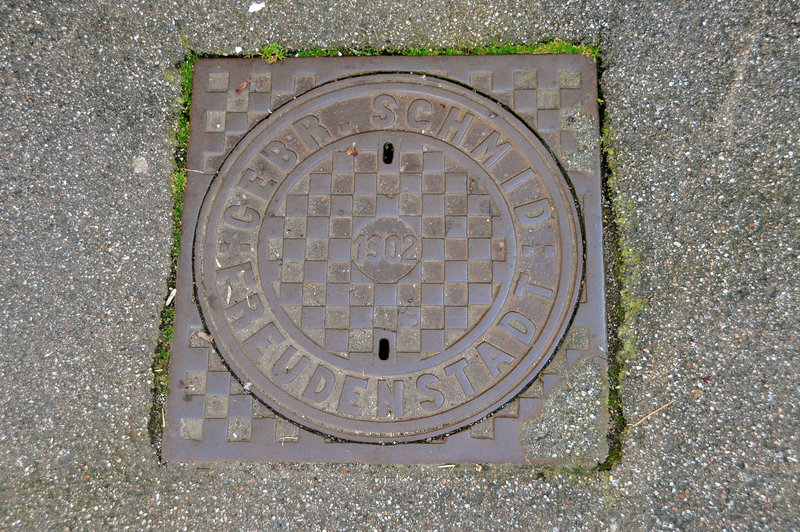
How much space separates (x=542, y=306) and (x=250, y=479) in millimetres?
1563

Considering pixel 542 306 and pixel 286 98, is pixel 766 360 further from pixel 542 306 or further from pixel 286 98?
pixel 286 98

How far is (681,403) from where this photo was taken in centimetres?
223

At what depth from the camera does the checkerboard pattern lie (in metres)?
2.35

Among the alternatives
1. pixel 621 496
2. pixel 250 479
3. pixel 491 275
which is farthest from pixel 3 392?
pixel 621 496

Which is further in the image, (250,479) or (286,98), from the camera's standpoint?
(286,98)

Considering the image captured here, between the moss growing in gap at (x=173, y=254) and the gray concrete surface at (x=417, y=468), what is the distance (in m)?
0.05

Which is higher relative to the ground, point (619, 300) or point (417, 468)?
point (619, 300)

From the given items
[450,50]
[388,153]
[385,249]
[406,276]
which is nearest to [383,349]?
[406,276]

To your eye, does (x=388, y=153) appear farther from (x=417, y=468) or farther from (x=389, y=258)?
(x=417, y=468)

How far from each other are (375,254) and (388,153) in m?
0.51

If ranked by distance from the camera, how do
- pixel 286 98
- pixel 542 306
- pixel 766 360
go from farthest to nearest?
pixel 286 98 < pixel 542 306 < pixel 766 360

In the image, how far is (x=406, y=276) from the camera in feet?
7.75

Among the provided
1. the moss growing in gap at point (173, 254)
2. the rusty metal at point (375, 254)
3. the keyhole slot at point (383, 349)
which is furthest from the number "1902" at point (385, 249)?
the moss growing in gap at point (173, 254)

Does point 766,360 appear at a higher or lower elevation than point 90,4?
lower
